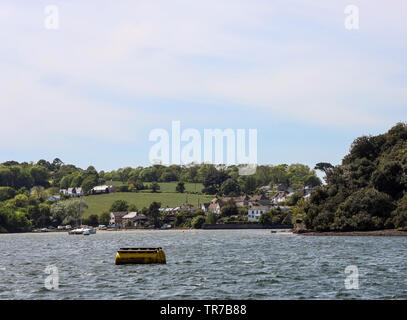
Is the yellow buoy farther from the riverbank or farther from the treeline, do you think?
the treeline

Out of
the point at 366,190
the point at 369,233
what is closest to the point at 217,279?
the point at 369,233

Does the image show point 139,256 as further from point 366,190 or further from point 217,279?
point 366,190

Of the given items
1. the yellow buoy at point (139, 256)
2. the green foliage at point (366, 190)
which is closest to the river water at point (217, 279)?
the yellow buoy at point (139, 256)

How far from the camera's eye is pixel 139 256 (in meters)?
59.8

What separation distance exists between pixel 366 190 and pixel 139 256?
89508 millimetres

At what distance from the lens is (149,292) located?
37594mm

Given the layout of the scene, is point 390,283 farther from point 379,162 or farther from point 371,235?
point 379,162

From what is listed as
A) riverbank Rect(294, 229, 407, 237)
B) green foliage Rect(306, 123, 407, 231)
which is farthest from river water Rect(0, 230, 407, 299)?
Answer: green foliage Rect(306, 123, 407, 231)

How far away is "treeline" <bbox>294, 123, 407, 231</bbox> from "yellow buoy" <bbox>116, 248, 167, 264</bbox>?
259 feet

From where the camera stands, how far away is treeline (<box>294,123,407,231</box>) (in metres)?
131
